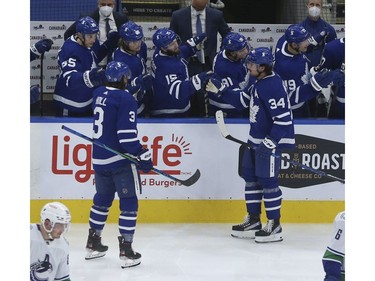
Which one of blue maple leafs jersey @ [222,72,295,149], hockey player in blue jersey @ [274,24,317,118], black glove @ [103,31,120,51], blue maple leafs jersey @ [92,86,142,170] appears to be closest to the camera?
blue maple leafs jersey @ [92,86,142,170]

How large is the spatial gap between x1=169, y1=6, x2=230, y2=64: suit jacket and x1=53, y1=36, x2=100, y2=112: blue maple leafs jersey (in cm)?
70

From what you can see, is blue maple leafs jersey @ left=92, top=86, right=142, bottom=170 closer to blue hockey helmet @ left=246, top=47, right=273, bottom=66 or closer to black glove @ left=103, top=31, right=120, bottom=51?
blue hockey helmet @ left=246, top=47, right=273, bottom=66

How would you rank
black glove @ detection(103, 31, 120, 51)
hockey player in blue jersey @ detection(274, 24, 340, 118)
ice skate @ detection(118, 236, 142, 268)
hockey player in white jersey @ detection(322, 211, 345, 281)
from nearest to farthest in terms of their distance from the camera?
hockey player in white jersey @ detection(322, 211, 345, 281), ice skate @ detection(118, 236, 142, 268), hockey player in blue jersey @ detection(274, 24, 340, 118), black glove @ detection(103, 31, 120, 51)

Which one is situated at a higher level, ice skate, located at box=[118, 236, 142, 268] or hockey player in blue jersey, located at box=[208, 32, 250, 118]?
hockey player in blue jersey, located at box=[208, 32, 250, 118]

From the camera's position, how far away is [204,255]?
5.20m

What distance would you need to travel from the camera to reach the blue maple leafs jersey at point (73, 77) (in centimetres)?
581

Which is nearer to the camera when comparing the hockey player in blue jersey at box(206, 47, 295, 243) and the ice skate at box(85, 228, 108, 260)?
the ice skate at box(85, 228, 108, 260)

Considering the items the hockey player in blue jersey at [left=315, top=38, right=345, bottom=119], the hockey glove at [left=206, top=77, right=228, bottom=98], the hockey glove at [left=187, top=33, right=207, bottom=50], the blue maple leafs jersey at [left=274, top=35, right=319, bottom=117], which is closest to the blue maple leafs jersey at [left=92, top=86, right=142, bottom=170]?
the hockey glove at [left=206, top=77, right=228, bottom=98]

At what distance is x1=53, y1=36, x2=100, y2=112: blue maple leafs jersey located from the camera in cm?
581

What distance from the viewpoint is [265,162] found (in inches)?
215

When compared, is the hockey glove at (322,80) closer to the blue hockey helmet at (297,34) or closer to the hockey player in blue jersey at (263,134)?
the hockey player in blue jersey at (263,134)

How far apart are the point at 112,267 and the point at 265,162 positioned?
1239 mm

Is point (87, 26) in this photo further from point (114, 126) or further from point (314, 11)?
point (314, 11)
